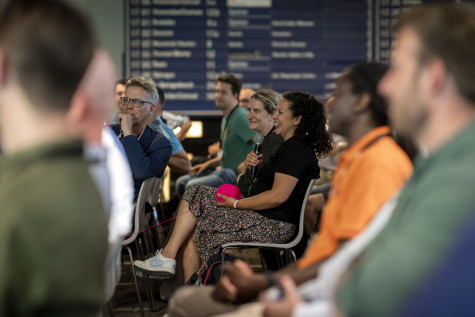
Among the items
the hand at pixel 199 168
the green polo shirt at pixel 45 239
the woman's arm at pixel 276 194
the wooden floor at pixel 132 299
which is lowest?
the wooden floor at pixel 132 299

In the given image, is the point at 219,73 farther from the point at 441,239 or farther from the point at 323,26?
the point at 441,239

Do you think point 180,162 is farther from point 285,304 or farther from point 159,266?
point 285,304

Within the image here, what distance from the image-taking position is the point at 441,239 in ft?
3.29

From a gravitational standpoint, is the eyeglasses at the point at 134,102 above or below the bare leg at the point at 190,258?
above

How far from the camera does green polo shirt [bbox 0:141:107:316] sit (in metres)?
0.85

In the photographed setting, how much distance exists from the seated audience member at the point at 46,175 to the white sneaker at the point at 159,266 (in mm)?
2574

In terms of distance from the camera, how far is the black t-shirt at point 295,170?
3244mm

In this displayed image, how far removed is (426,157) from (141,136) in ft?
9.37

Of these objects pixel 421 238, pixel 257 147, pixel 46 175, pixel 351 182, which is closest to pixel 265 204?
pixel 257 147

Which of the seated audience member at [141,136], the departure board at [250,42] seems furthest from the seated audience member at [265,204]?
the departure board at [250,42]

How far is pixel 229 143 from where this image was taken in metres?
5.07

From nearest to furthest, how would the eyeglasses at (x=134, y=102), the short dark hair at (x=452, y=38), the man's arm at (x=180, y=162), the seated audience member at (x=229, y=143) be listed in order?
1. the short dark hair at (x=452, y=38)
2. the eyeglasses at (x=134, y=102)
3. the man's arm at (x=180, y=162)
4. the seated audience member at (x=229, y=143)

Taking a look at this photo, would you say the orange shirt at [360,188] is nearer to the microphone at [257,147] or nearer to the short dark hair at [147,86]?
the microphone at [257,147]

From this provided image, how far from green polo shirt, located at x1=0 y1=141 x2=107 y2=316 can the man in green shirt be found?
0.48 m
